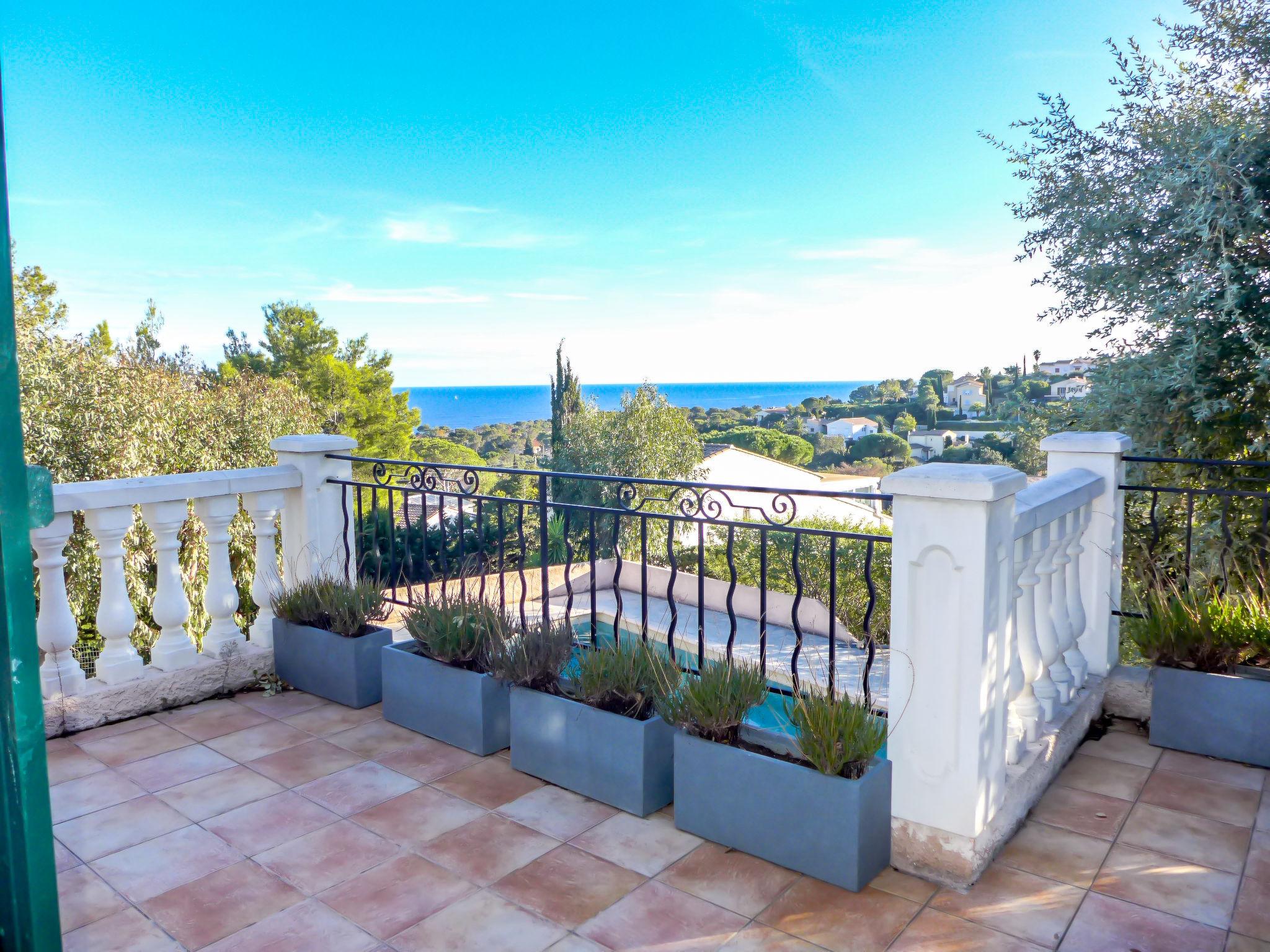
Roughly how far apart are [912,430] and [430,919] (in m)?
38.5

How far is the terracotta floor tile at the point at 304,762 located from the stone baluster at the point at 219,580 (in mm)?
816

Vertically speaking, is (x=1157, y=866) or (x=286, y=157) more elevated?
(x=286, y=157)

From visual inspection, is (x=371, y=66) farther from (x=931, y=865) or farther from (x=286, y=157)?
(x=931, y=865)

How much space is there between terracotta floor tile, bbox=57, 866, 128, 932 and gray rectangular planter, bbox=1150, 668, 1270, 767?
3.27 meters

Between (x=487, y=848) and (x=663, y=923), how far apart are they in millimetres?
598

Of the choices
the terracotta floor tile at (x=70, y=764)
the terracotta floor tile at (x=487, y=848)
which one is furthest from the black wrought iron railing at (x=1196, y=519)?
the terracotta floor tile at (x=70, y=764)

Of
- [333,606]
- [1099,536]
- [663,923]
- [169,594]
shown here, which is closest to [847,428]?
[1099,536]

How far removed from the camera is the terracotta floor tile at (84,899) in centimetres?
200

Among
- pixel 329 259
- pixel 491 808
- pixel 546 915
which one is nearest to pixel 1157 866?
pixel 546 915

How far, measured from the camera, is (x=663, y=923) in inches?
77.4

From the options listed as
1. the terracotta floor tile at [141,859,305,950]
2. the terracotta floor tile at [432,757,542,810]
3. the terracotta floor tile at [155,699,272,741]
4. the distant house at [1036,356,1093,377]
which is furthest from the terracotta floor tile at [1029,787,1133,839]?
the distant house at [1036,356,1093,377]

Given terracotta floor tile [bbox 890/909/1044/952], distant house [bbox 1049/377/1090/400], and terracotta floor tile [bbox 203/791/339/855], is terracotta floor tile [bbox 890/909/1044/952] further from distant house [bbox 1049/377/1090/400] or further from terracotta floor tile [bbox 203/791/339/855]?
distant house [bbox 1049/377/1090/400]

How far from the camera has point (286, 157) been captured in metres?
31.2

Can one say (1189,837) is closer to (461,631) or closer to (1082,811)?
(1082,811)
